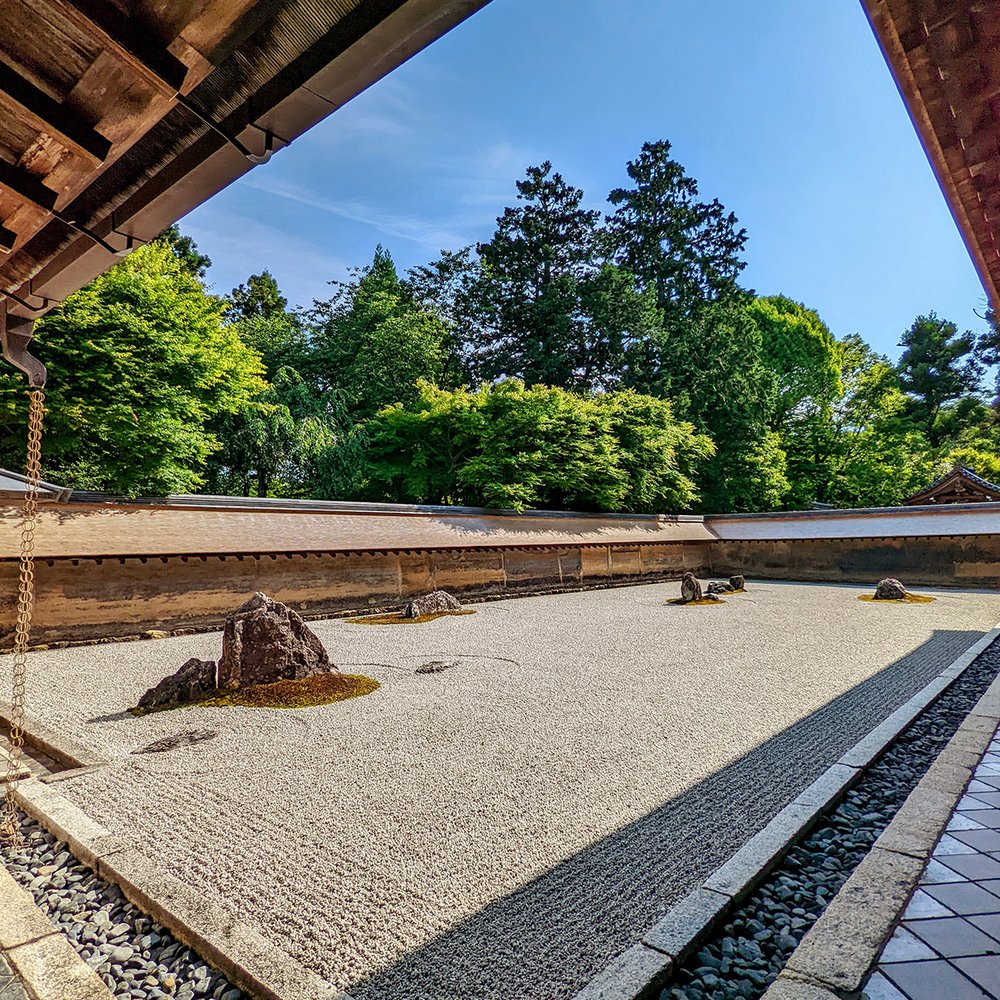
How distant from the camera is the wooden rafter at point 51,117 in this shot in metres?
1.44

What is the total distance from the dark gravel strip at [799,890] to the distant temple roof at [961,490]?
15.6m

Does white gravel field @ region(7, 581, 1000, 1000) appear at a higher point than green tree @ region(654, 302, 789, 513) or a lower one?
lower

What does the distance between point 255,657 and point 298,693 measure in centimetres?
59

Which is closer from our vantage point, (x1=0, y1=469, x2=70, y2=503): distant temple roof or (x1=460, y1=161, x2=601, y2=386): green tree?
(x1=0, y1=469, x2=70, y2=503): distant temple roof

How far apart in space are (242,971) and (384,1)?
2.77 m

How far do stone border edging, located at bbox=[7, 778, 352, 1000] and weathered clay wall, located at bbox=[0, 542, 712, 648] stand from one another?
5.25 meters

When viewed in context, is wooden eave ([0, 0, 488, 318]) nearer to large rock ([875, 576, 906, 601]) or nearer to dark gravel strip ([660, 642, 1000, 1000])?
dark gravel strip ([660, 642, 1000, 1000])

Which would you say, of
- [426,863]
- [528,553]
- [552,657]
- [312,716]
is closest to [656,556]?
[528,553]

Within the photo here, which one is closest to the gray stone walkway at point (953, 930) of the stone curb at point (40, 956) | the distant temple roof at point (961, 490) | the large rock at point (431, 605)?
the stone curb at point (40, 956)

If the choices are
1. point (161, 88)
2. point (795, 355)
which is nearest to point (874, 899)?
point (161, 88)

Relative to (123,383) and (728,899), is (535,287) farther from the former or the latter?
(728,899)

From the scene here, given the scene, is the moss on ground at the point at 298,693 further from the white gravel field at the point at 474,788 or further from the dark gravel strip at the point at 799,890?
the dark gravel strip at the point at 799,890

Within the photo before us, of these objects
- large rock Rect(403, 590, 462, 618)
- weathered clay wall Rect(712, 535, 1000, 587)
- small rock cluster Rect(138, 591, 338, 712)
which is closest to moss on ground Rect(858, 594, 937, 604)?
weathered clay wall Rect(712, 535, 1000, 587)

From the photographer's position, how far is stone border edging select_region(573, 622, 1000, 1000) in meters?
1.62
